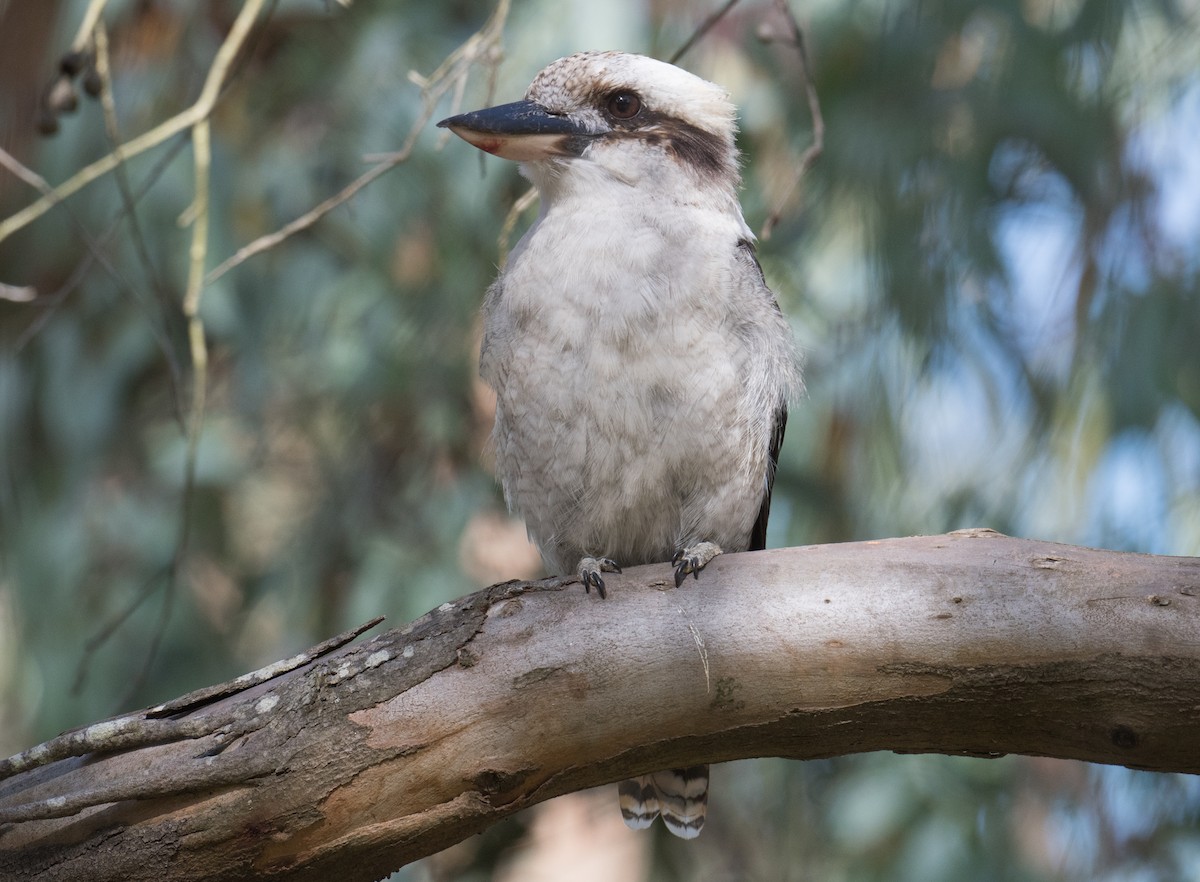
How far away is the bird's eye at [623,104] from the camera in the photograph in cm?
209

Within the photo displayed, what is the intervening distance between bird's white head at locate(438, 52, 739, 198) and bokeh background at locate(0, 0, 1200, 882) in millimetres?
519

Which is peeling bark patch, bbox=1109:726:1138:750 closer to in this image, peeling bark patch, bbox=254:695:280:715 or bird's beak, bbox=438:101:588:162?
peeling bark patch, bbox=254:695:280:715

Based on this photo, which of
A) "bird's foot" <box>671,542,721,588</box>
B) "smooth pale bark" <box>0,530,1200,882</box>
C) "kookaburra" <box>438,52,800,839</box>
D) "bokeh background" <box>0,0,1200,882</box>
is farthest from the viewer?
"bokeh background" <box>0,0,1200,882</box>

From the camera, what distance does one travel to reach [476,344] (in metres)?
3.15

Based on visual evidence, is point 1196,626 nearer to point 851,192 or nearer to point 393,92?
point 851,192

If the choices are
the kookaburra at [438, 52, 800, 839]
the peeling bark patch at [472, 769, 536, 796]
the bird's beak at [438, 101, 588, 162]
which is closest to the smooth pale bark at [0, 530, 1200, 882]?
the peeling bark patch at [472, 769, 536, 796]

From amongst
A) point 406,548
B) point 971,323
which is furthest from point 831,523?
point 406,548

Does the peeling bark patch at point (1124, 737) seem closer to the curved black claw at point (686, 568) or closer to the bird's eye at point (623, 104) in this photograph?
the curved black claw at point (686, 568)

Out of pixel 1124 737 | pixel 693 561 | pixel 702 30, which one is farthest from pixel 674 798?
pixel 702 30

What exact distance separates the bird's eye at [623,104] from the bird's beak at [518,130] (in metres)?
0.07

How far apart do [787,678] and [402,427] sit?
75.0 inches

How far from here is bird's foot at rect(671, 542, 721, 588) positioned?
5.31 ft

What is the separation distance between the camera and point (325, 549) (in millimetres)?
3160

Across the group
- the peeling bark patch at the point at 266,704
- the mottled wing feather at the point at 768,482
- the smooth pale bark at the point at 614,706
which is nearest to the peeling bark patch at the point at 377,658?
the smooth pale bark at the point at 614,706
